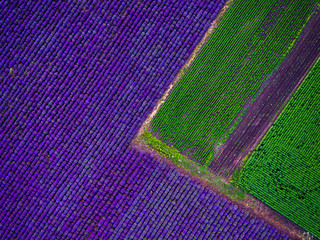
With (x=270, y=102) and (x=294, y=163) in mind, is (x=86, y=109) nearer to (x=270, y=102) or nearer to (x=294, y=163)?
(x=270, y=102)

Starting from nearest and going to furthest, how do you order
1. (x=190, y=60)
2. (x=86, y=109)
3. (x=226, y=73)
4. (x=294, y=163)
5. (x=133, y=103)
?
1. (x=294, y=163)
2. (x=86, y=109)
3. (x=133, y=103)
4. (x=226, y=73)
5. (x=190, y=60)

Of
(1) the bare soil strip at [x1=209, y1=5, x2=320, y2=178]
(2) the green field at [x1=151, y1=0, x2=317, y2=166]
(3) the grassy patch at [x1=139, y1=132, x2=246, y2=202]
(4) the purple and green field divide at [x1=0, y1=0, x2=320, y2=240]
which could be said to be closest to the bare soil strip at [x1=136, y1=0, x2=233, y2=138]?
(4) the purple and green field divide at [x1=0, y1=0, x2=320, y2=240]

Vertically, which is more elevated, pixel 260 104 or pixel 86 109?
pixel 260 104

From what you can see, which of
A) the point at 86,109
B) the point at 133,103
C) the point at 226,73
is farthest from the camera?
the point at 226,73

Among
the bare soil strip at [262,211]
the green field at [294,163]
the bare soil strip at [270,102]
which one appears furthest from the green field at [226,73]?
the green field at [294,163]

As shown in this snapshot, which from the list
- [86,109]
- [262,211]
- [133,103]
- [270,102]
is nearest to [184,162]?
[133,103]

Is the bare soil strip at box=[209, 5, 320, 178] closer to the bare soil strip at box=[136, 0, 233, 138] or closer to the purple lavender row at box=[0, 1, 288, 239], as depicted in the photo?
the purple lavender row at box=[0, 1, 288, 239]

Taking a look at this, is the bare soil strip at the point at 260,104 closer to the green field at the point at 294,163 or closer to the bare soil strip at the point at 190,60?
the bare soil strip at the point at 190,60
